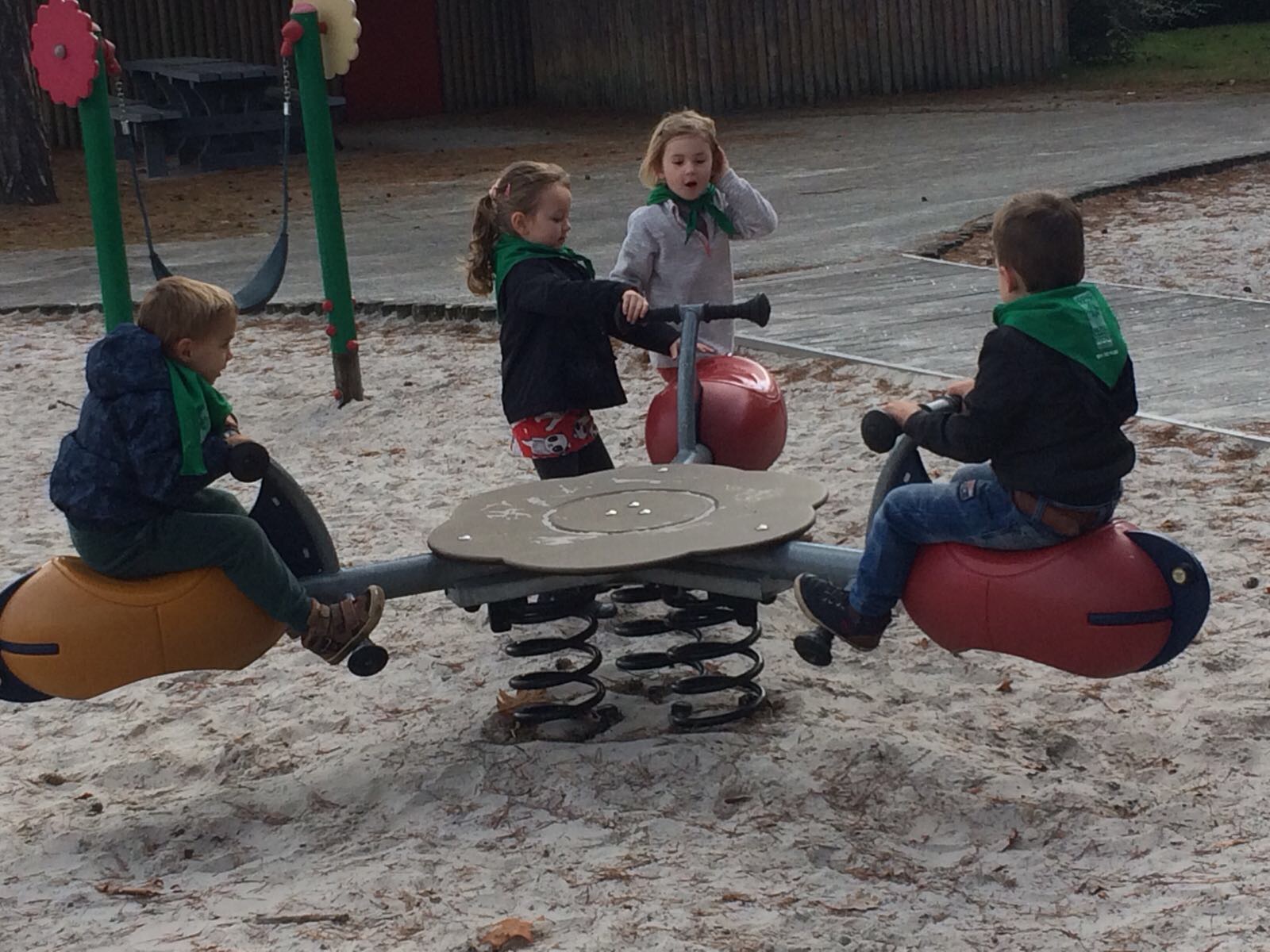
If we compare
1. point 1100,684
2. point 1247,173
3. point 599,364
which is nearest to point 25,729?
point 599,364

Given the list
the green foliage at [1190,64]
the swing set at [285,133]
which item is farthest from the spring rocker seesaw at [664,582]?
the green foliage at [1190,64]

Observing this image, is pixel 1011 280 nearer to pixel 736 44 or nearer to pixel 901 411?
pixel 901 411

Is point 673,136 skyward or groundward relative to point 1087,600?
skyward

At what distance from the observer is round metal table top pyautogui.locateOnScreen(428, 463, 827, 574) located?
3.80 meters

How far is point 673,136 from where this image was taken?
5086 millimetres

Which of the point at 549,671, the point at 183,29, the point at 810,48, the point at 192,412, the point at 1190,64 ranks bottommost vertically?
the point at 549,671

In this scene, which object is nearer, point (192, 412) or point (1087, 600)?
point (1087, 600)

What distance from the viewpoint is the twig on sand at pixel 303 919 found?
3.34 m

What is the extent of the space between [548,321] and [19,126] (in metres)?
12.2

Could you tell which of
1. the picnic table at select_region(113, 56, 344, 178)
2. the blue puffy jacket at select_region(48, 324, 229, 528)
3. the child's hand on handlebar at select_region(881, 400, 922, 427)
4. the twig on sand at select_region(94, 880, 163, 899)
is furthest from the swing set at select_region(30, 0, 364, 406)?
the picnic table at select_region(113, 56, 344, 178)

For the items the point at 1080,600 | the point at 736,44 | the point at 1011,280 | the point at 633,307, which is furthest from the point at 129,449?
the point at 736,44

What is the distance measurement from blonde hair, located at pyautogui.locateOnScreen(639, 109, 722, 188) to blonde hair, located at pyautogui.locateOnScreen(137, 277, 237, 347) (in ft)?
5.58

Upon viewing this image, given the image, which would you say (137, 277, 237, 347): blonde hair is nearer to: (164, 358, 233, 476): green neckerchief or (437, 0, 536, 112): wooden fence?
(164, 358, 233, 476): green neckerchief

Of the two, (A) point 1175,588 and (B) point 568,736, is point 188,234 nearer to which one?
(B) point 568,736
